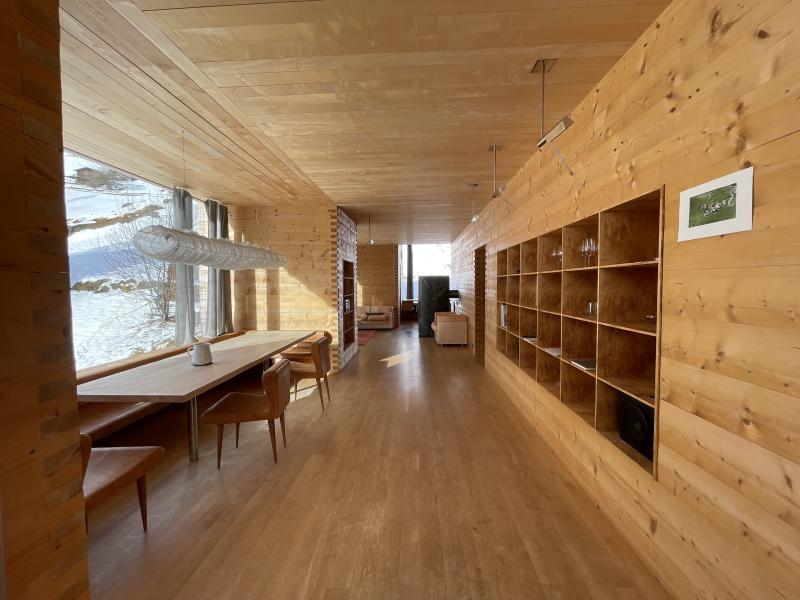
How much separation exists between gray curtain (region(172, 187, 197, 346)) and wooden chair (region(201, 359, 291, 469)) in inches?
94.3

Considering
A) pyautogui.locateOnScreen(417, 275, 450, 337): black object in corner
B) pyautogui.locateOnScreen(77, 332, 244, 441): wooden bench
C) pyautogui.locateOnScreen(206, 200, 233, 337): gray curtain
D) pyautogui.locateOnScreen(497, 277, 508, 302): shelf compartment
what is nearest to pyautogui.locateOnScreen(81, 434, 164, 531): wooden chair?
pyautogui.locateOnScreen(77, 332, 244, 441): wooden bench

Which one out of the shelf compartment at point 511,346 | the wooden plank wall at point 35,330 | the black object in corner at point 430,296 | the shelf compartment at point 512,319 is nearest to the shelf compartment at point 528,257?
the shelf compartment at point 512,319

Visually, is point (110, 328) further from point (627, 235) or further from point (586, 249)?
point (627, 235)

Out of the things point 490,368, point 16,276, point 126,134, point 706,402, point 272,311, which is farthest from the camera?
point 272,311

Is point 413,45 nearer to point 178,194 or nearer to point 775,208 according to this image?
point 775,208

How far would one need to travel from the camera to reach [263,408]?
2904 millimetres

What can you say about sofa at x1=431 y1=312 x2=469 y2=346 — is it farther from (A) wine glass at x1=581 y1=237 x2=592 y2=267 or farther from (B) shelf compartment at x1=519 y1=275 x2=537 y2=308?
(A) wine glass at x1=581 y1=237 x2=592 y2=267

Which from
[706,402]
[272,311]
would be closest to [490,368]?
[272,311]

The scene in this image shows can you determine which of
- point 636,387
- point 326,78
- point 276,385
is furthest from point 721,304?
point 276,385

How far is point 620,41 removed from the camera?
6.44 feet

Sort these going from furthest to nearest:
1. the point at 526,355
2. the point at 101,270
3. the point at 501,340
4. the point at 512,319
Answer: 1. the point at 501,340
2. the point at 512,319
3. the point at 526,355
4. the point at 101,270

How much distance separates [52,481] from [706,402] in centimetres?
235

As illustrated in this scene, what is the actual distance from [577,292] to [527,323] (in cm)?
118

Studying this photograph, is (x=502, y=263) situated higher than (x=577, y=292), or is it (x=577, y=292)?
(x=502, y=263)
